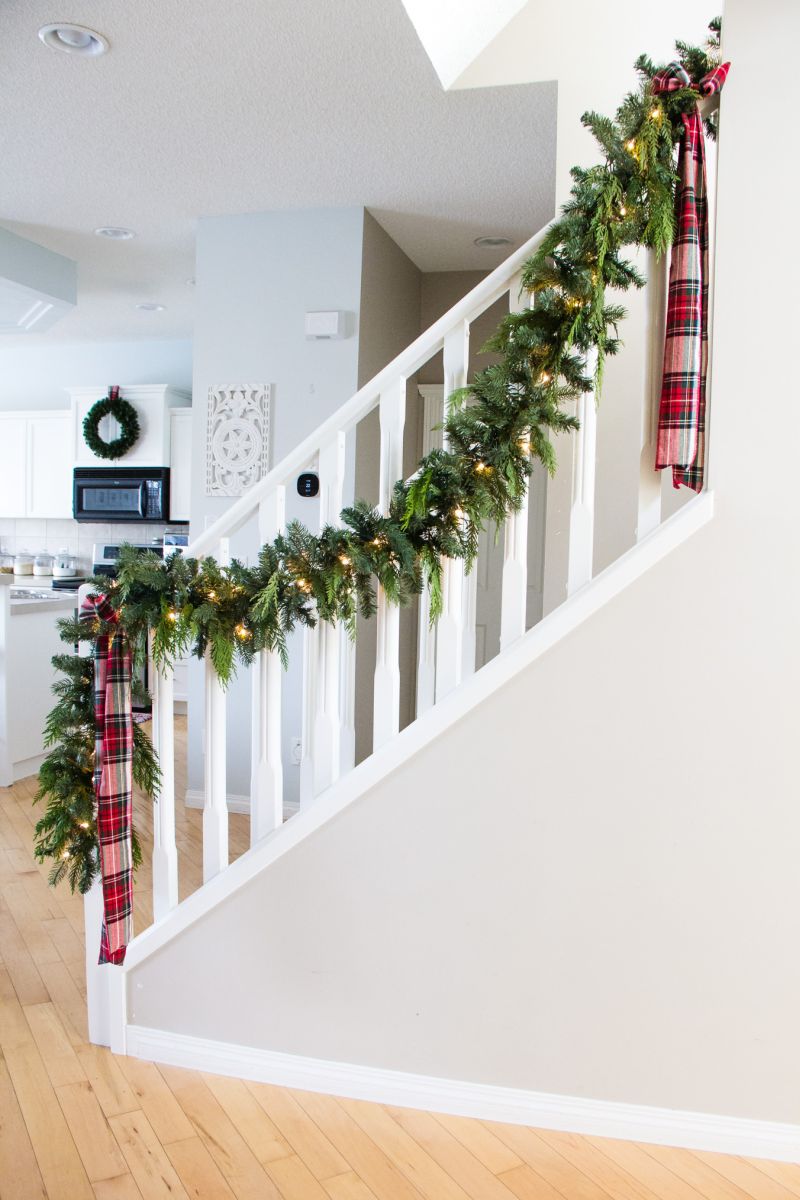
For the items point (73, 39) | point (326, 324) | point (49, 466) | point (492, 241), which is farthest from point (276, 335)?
point (49, 466)

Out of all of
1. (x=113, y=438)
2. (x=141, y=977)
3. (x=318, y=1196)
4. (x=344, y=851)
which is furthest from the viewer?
(x=113, y=438)

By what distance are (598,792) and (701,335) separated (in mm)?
982

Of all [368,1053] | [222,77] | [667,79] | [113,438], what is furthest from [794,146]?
[113,438]

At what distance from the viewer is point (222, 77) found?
2943 millimetres

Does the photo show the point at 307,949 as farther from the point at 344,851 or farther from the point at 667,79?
the point at 667,79

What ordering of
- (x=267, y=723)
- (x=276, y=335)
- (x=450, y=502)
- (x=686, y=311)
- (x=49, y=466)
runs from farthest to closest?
(x=49, y=466), (x=276, y=335), (x=267, y=723), (x=450, y=502), (x=686, y=311)

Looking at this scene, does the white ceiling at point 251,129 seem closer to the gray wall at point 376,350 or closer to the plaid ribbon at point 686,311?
the gray wall at point 376,350

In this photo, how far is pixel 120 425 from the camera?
6625mm

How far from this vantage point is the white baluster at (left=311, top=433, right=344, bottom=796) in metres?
2.15

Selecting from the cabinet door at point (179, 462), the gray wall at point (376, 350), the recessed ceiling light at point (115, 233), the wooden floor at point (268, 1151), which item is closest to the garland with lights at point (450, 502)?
the wooden floor at point (268, 1151)

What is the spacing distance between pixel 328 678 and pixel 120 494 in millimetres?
4949

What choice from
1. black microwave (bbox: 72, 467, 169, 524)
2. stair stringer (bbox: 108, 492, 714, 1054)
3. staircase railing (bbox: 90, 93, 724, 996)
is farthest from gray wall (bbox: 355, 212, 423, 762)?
black microwave (bbox: 72, 467, 169, 524)

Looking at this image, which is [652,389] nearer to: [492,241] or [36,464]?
[492,241]

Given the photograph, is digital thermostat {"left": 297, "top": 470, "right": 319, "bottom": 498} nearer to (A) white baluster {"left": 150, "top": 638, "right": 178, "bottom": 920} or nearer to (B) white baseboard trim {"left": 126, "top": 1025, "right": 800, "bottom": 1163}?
(A) white baluster {"left": 150, "top": 638, "right": 178, "bottom": 920}
